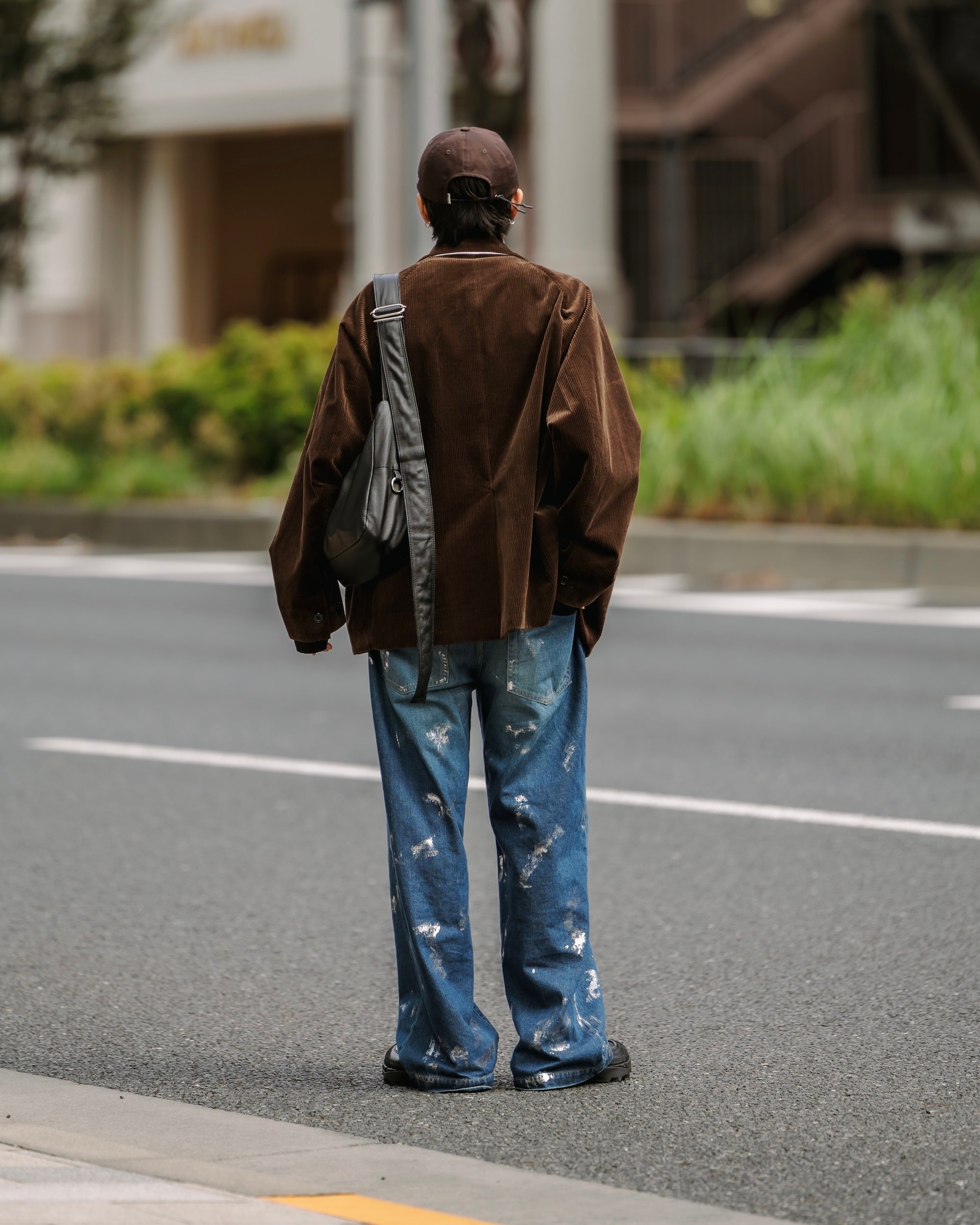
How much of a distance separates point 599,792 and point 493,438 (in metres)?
3.79

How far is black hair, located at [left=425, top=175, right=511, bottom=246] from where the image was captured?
3.95 metres

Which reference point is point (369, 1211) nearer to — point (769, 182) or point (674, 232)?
point (674, 232)

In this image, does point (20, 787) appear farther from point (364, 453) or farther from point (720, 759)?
point (364, 453)

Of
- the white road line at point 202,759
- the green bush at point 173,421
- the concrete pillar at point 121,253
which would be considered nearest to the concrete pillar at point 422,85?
the green bush at point 173,421

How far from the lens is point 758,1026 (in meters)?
4.73

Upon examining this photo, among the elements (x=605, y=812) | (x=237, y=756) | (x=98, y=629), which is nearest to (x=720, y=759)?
(x=605, y=812)

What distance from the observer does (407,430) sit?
154 inches

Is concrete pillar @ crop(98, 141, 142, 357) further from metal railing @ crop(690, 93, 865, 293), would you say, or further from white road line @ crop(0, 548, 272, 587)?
white road line @ crop(0, 548, 272, 587)

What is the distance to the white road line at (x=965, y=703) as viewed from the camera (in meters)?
9.39

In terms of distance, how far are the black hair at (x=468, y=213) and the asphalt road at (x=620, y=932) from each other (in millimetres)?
1647

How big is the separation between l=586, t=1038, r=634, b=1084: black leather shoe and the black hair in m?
1.61

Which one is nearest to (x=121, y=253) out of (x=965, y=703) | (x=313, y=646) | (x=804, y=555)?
(x=804, y=555)

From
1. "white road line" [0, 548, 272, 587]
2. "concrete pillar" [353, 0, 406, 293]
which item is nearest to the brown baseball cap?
"white road line" [0, 548, 272, 587]

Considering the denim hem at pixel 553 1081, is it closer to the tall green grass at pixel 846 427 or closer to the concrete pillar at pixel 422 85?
the tall green grass at pixel 846 427
